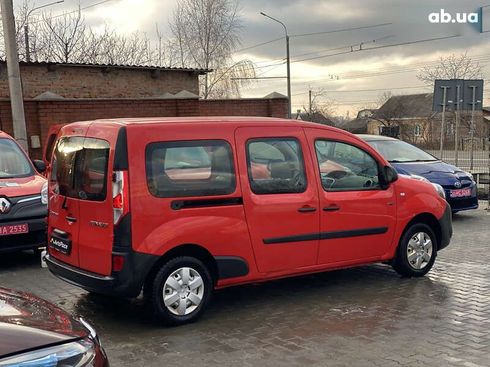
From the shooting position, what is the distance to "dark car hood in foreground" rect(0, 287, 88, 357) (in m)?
2.45

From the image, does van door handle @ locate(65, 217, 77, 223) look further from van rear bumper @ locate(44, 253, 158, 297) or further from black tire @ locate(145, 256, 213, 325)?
black tire @ locate(145, 256, 213, 325)

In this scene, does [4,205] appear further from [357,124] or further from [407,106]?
[407,106]

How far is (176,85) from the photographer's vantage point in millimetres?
20266

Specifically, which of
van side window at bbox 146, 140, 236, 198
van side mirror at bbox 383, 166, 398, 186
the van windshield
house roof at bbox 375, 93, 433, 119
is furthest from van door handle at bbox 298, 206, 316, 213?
house roof at bbox 375, 93, 433, 119

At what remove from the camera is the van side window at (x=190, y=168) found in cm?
487

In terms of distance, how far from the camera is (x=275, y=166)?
18.1ft

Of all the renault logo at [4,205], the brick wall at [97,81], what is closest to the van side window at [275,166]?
the renault logo at [4,205]

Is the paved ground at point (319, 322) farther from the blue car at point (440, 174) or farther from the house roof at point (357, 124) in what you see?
the house roof at point (357, 124)

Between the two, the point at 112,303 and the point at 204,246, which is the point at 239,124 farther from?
the point at 112,303

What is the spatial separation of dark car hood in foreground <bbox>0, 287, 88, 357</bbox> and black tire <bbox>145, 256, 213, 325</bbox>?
168 cm

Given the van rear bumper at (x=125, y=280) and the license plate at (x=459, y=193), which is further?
the license plate at (x=459, y=193)

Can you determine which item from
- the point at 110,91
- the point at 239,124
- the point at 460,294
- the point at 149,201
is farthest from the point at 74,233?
the point at 110,91

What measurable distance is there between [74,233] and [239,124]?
1.78m

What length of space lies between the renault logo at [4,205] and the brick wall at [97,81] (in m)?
10.7
